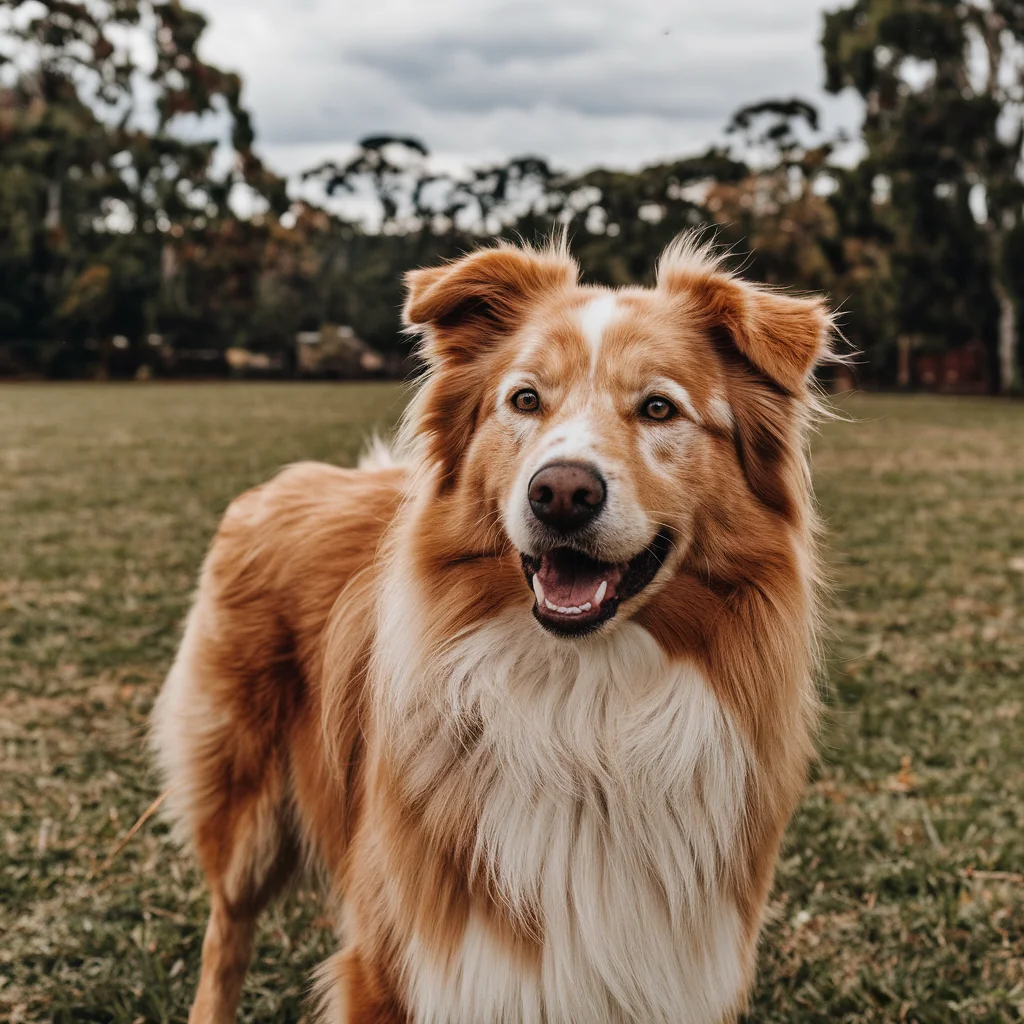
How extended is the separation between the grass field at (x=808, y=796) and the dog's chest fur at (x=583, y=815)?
43.2 inches

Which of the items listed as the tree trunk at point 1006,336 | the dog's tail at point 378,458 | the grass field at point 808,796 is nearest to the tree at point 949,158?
the tree trunk at point 1006,336

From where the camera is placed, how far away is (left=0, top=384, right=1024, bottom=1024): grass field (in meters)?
3.66

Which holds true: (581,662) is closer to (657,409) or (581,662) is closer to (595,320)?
(657,409)

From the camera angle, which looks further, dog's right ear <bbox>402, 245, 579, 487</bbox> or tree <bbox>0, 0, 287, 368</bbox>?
tree <bbox>0, 0, 287, 368</bbox>

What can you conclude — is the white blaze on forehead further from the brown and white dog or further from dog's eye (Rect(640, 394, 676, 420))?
dog's eye (Rect(640, 394, 676, 420))

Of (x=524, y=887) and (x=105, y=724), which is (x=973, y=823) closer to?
(x=524, y=887)

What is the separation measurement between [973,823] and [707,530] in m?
2.74

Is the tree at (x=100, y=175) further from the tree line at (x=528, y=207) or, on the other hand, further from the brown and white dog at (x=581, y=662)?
the brown and white dog at (x=581, y=662)

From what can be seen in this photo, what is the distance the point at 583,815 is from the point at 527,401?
1.12 metres

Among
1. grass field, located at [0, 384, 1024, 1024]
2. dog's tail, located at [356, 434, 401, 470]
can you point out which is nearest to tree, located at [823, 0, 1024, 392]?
grass field, located at [0, 384, 1024, 1024]

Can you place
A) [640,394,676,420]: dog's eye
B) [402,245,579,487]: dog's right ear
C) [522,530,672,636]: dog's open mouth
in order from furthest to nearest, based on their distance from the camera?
[402,245,579,487]: dog's right ear < [640,394,676,420]: dog's eye < [522,530,672,636]: dog's open mouth

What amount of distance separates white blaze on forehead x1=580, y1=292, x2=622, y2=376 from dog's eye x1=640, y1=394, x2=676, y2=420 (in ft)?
0.57

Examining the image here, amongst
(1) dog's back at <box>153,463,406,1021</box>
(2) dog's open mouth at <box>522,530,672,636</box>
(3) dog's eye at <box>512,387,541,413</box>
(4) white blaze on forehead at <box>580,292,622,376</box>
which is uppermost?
(4) white blaze on forehead at <box>580,292,622,376</box>

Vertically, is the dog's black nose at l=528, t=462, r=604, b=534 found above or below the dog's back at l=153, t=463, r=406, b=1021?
above
